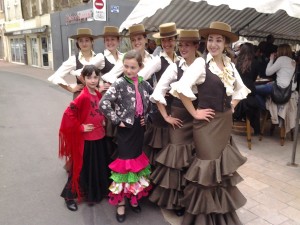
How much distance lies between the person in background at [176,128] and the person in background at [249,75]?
2.53 meters

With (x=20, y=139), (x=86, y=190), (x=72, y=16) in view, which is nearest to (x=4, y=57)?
(x=72, y=16)

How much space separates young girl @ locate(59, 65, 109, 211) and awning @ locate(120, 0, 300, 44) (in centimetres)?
217

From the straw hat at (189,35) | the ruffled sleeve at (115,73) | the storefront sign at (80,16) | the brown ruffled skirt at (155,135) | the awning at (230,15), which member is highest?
the storefront sign at (80,16)

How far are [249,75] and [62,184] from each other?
142 inches

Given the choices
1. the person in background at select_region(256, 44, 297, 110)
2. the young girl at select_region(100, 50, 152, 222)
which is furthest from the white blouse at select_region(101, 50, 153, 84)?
the person in background at select_region(256, 44, 297, 110)

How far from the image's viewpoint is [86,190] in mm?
3705

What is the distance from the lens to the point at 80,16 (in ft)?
53.5

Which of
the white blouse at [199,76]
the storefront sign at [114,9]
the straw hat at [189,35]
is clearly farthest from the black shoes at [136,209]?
the storefront sign at [114,9]

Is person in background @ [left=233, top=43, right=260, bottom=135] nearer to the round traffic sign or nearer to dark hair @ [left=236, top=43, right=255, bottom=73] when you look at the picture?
dark hair @ [left=236, top=43, right=255, bottom=73]

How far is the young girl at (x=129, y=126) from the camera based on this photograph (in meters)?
3.12

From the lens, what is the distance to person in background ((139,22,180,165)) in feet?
11.1

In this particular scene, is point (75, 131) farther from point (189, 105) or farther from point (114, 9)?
point (114, 9)

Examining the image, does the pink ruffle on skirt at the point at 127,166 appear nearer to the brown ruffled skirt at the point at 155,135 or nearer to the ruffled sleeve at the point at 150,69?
the brown ruffled skirt at the point at 155,135

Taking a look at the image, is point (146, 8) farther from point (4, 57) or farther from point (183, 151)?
point (4, 57)
